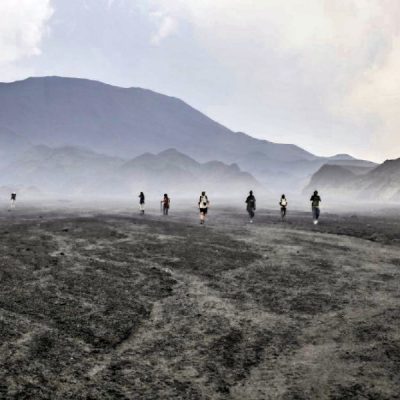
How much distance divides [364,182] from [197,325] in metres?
128

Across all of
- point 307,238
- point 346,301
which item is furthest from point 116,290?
point 307,238

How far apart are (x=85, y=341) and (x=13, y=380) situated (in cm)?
A: 161

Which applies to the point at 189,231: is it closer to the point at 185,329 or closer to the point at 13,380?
the point at 185,329

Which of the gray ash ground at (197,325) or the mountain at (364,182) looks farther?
the mountain at (364,182)

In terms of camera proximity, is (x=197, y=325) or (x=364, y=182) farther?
(x=364, y=182)

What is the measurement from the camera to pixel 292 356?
665 centimetres

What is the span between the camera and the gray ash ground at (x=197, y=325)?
18.8ft

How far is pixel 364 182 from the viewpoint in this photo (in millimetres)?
126062

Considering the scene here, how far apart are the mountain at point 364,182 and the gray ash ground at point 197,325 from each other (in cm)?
9761

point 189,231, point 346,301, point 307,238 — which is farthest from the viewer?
point 189,231

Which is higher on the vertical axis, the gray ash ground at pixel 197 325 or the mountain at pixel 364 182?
the mountain at pixel 364 182

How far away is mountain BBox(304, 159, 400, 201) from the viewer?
4195 inches

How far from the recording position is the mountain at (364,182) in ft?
350

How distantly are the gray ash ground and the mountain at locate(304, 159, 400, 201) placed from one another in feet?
320
